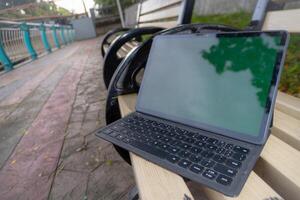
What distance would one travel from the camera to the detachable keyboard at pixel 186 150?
527 mm

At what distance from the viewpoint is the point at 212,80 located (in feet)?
2.39

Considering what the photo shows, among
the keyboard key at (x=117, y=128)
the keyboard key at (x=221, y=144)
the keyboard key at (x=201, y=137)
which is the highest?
the keyboard key at (x=221, y=144)

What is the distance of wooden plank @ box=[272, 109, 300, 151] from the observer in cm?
67

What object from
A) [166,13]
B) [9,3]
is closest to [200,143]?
[166,13]

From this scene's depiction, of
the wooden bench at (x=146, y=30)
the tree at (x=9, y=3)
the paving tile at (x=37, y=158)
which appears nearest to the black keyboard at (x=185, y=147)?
the wooden bench at (x=146, y=30)

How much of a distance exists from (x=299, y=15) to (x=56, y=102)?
2599 millimetres

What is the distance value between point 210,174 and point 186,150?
107 millimetres

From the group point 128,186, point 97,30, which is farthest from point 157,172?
point 97,30

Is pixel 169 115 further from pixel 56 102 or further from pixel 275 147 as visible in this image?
pixel 56 102

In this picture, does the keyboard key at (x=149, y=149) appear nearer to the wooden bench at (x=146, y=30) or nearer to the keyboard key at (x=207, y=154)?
the keyboard key at (x=207, y=154)

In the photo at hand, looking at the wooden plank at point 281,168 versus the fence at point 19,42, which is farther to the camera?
the fence at point 19,42

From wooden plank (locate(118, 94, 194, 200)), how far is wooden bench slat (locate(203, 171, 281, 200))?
0.06 m

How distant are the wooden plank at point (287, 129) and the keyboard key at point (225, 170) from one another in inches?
10.2

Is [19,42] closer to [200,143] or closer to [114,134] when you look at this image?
[114,134]
